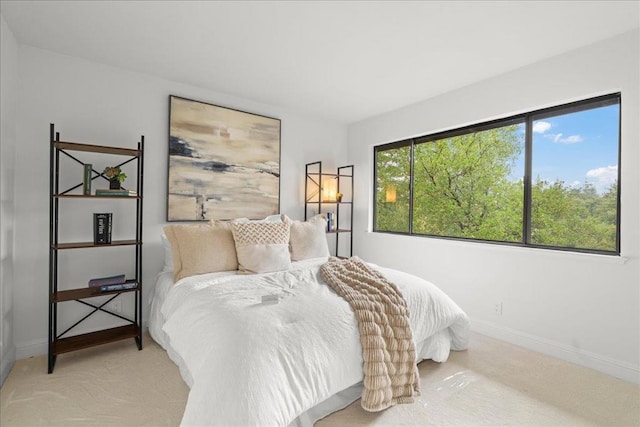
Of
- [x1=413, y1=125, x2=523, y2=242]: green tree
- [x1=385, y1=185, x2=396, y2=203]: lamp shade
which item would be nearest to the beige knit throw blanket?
[x1=413, y1=125, x2=523, y2=242]: green tree

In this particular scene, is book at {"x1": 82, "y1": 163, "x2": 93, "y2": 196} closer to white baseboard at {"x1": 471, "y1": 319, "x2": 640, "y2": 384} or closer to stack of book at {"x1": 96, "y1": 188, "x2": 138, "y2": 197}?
stack of book at {"x1": 96, "y1": 188, "x2": 138, "y2": 197}

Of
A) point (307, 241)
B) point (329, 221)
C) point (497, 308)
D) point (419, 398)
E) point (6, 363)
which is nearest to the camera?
point (419, 398)

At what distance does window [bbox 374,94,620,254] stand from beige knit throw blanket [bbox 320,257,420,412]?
169 centimetres

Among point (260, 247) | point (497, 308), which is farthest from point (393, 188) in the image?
point (260, 247)

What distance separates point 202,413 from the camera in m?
1.32

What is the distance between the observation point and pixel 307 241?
317cm

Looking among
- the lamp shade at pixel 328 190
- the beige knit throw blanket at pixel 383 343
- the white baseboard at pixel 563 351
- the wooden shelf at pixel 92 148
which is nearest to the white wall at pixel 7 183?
the wooden shelf at pixel 92 148

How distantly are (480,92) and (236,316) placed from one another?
3.01 m

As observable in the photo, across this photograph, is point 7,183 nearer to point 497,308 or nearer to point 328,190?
point 328,190

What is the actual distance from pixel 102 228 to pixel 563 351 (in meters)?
3.82

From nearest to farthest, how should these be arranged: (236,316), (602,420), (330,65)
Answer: (236,316), (602,420), (330,65)

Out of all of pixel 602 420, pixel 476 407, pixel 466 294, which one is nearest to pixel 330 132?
pixel 466 294

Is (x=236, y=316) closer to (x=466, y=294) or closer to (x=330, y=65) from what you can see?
(x=330, y=65)

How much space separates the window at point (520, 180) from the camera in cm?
249
